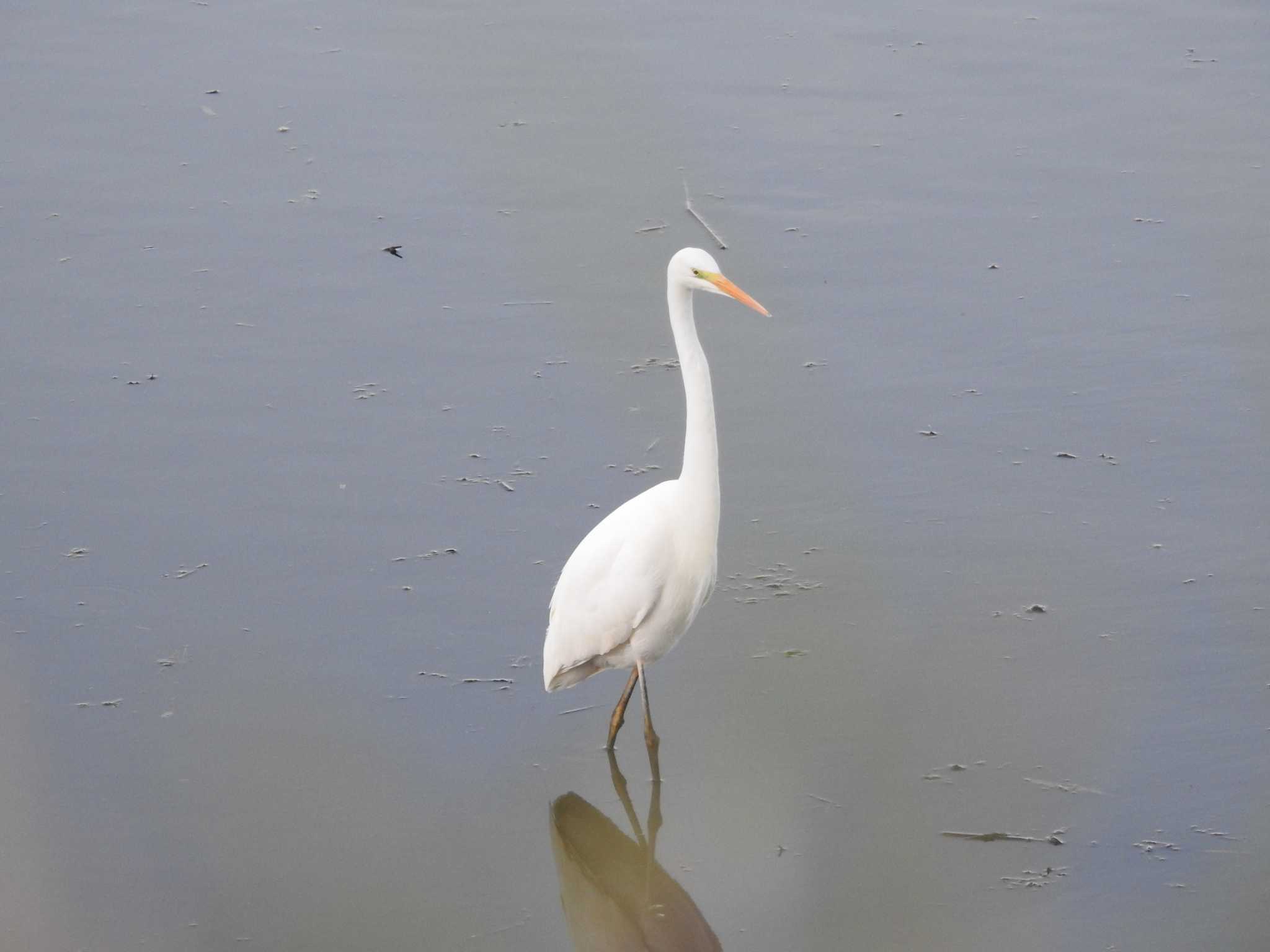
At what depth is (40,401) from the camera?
18.7 feet

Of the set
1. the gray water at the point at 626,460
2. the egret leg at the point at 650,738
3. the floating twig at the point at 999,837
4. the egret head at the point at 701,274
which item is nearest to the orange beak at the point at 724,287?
the egret head at the point at 701,274

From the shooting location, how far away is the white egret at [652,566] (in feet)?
13.4

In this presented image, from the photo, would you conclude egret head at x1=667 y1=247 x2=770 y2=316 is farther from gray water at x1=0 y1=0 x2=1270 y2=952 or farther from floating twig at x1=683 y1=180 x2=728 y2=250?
floating twig at x1=683 y1=180 x2=728 y2=250

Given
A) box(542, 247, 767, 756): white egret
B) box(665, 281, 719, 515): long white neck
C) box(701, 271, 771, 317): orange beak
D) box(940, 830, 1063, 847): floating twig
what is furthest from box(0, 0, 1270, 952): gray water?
box(701, 271, 771, 317): orange beak

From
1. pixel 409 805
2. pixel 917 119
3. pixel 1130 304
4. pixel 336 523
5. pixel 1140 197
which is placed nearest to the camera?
pixel 409 805

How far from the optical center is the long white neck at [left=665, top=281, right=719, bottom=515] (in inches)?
159

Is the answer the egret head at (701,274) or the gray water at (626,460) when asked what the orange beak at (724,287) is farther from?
the gray water at (626,460)

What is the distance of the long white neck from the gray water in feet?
2.19

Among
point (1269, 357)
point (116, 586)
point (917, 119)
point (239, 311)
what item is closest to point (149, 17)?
point (239, 311)

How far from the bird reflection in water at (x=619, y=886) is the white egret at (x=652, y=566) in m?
0.23

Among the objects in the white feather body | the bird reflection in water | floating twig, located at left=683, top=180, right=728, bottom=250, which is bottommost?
the bird reflection in water

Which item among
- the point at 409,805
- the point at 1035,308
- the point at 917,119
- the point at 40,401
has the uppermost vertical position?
the point at 917,119

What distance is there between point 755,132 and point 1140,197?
1678 millimetres

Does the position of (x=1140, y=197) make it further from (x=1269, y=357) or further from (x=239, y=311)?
(x=239, y=311)
